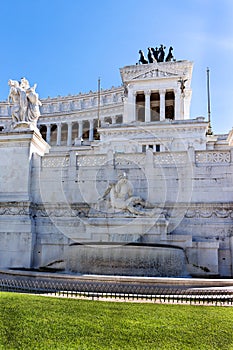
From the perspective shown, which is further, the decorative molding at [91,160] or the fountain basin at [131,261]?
the decorative molding at [91,160]

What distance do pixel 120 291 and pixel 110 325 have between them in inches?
100

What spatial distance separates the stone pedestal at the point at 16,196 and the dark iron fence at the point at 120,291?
5203 mm

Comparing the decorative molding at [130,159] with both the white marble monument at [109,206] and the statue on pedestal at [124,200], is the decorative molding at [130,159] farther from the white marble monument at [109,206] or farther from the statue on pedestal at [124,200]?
the statue on pedestal at [124,200]

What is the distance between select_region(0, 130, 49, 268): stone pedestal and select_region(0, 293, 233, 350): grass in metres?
7.38

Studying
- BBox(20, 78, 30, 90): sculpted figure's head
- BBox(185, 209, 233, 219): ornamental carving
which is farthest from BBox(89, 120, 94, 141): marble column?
BBox(185, 209, 233, 219): ornamental carving

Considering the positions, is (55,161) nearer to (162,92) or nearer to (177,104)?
(177,104)

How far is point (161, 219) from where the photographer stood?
14.8 meters

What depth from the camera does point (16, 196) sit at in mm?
16406

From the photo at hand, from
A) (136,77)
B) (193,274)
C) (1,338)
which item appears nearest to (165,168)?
(193,274)

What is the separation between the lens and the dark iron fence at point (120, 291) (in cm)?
878

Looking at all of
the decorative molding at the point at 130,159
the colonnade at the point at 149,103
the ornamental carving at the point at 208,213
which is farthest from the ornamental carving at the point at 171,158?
the colonnade at the point at 149,103

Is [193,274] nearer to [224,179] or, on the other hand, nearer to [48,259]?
[224,179]

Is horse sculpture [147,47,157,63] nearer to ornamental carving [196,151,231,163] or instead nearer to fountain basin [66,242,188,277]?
ornamental carving [196,151,231,163]

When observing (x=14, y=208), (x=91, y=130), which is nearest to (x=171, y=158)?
(x=14, y=208)
